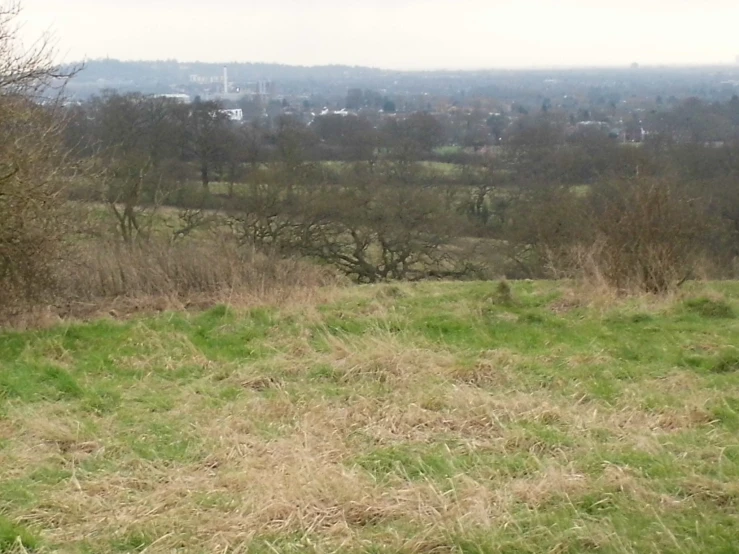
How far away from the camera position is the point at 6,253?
26.3 feet

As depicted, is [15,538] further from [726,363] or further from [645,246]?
[645,246]

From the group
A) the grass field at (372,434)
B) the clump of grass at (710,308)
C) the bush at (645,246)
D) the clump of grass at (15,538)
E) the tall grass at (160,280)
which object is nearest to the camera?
the clump of grass at (15,538)

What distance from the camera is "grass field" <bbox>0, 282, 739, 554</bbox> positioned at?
3.57 m

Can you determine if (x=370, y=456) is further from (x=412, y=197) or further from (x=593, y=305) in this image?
(x=412, y=197)

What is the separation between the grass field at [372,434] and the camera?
11.7 ft

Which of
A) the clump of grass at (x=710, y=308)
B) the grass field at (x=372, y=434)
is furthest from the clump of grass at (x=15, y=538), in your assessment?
the clump of grass at (x=710, y=308)

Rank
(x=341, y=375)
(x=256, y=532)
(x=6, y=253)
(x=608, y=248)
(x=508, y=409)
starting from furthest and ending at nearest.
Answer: (x=608, y=248), (x=6, y=253), (x=341, y=375), (x=508, y=409), (x=256, y=532)

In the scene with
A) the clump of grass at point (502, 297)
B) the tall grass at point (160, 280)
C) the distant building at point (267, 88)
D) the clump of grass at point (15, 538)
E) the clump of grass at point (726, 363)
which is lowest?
the tall grass at point (160, 280)

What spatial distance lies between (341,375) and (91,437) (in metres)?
2.20

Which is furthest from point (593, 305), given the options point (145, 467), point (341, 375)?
point (145, 467)

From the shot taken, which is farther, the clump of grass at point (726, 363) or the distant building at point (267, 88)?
the distant building at point (267, 88)

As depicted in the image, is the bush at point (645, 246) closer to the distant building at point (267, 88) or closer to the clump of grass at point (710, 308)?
the clump of grass at point (710, 308)

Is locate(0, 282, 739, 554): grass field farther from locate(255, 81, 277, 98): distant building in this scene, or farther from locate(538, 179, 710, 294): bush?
locate(255, 81, 277, 98): distant building

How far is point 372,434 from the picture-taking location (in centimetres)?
491
